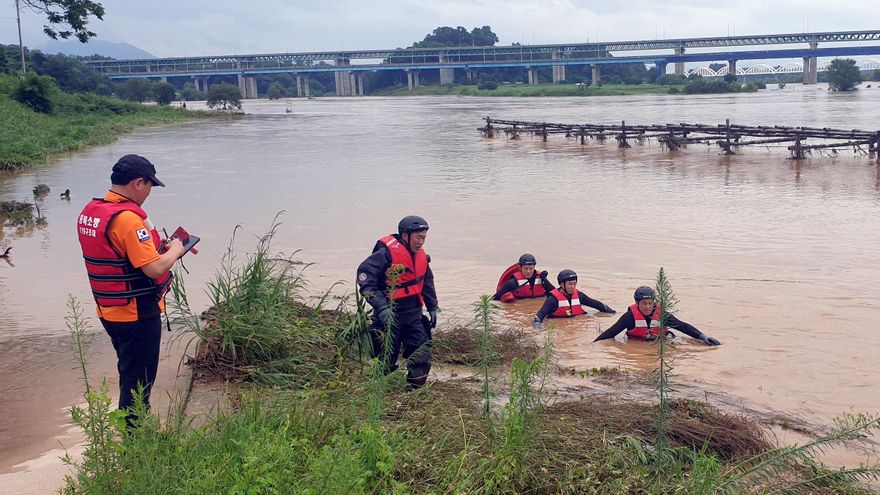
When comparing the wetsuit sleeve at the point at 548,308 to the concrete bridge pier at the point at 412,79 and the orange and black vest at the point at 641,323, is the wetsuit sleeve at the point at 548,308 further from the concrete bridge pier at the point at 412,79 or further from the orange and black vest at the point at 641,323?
the concrete bridge pier at the point at 412,79

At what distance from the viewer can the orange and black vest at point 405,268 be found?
262 inches

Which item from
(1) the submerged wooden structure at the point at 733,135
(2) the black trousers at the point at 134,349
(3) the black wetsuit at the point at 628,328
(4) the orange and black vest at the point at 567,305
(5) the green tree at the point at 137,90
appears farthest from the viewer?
(5) the green tree at the point at 137,90

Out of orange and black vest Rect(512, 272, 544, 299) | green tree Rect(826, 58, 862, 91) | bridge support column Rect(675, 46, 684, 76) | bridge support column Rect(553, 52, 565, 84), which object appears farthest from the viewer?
bridge support column Rect(553, 52, 565, 84)

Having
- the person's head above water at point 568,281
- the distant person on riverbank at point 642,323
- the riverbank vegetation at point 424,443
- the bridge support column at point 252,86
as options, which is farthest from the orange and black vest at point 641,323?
the bridge support column at point 252,86

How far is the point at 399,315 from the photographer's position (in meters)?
6.77

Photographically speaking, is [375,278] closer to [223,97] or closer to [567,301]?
[567,301]

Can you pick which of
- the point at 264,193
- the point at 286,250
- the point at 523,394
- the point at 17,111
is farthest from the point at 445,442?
the point at 17,111

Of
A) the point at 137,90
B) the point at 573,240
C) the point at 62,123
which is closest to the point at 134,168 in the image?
the point at 573,240

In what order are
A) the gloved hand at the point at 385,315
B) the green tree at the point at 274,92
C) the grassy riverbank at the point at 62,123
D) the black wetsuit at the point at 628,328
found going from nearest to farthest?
the gloved hand at the point at 385,315, the black wetsuit at the point at 628,328, the grassy riverbank at the point at 62,123, the green tree at the point at 274,92

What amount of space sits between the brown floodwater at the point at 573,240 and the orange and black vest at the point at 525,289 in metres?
0.22

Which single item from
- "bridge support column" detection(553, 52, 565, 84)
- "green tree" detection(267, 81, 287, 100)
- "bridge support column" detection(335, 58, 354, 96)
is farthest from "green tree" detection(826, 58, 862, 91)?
"green tree" detection(267, 81, 287, 100)

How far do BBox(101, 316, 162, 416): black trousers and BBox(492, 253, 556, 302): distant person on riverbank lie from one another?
6.59 meters

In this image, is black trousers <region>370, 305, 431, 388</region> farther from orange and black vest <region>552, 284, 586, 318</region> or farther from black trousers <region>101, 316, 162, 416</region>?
orange and black vest <region>552, 284, 586, 318</region>

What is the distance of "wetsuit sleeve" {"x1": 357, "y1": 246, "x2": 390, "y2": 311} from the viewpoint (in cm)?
660
